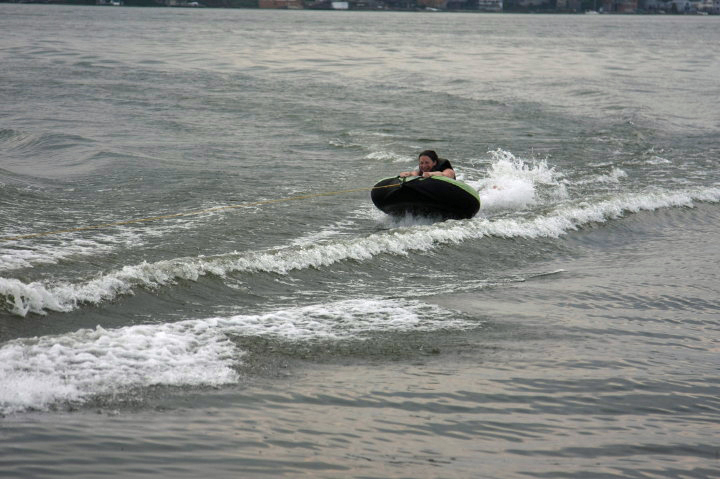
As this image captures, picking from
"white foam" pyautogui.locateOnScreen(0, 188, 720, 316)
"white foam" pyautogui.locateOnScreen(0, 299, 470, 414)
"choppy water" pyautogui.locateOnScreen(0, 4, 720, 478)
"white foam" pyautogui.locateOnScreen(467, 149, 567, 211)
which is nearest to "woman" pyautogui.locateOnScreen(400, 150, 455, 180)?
"choppy water" pyautogui.locateOnScreen(0, 4, 720, 478)

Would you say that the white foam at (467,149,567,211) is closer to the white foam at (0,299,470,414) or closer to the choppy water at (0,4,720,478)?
the choppy water at (0,4,720,478)

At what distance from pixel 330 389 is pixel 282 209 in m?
7.05

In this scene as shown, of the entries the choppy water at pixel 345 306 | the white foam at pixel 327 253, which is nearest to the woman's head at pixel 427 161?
the choppy water at pixel 345 306

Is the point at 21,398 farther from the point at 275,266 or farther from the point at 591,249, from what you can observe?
the point at 591,249

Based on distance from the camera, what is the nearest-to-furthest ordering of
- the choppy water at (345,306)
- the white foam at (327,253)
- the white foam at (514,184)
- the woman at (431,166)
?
the choppy water at (345,306), the white foam at (327,253), the woman at (431,166), the white foam at (514,184)

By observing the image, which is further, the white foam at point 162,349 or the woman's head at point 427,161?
the woman's head at point 427,161

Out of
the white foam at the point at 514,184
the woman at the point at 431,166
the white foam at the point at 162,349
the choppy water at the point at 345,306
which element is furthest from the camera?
the white foam at the point at 514,184

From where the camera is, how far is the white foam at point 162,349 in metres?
5.70

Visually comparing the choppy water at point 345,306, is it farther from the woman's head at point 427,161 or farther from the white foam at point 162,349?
the woman's head at point 427,161

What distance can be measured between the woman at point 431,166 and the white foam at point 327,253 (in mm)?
879

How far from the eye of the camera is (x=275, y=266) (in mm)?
9391

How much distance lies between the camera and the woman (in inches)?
486

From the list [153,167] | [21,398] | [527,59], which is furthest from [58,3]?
[21,398]

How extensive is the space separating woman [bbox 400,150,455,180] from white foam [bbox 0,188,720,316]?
0.88 m
